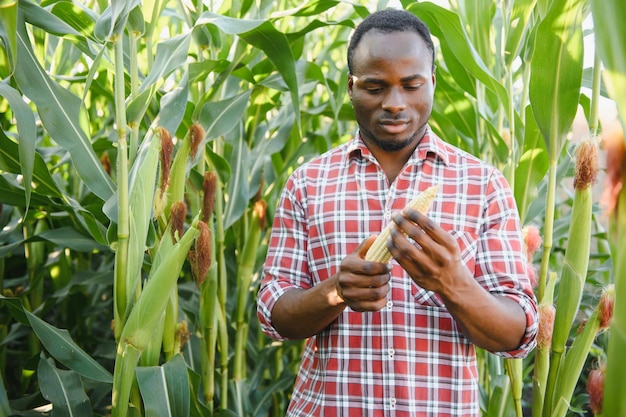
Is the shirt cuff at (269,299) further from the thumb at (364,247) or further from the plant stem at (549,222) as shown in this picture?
the plant stem at (549,222)

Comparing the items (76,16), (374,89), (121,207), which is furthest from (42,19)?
(374,89)

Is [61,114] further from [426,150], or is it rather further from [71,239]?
[426,150]

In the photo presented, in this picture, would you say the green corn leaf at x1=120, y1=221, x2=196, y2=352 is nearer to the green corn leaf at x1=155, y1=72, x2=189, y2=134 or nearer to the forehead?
the green corn leaf at x1=155, y1=72, x2=189, y2=134

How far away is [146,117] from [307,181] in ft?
1.80

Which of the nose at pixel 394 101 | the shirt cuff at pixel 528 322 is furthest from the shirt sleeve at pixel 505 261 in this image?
the nose at pixel 394 101

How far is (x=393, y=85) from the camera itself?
1152mm

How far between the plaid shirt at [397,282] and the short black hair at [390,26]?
0.58 feet

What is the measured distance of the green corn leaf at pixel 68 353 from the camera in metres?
1.48

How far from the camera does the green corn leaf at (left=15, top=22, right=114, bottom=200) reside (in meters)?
1.38

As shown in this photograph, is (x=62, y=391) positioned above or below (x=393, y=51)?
below

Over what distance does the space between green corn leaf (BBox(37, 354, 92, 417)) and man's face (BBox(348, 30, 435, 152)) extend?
978 mm

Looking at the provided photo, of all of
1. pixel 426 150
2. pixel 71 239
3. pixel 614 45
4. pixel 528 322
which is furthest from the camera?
pixel 71 239

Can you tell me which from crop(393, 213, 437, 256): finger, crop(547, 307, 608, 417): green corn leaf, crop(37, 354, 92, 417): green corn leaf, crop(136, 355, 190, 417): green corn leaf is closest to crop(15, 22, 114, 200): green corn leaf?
crop(136, 355, 190, 417): green corn leaf

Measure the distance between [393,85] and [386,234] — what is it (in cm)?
31
